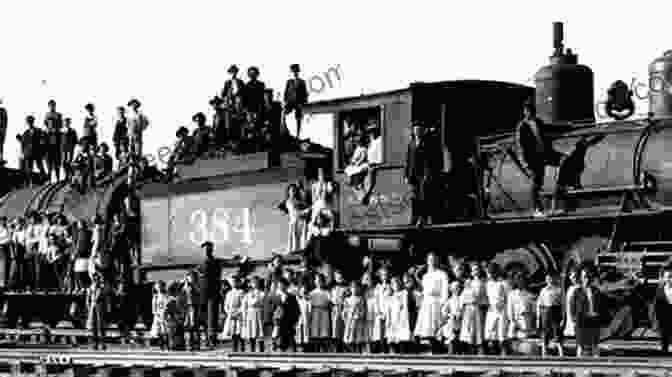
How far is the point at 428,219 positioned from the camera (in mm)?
14805

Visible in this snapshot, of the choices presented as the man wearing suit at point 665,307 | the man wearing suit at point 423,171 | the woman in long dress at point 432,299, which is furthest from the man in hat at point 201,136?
the man wearing suit at point 665,307

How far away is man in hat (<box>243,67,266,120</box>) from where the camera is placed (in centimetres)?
1980

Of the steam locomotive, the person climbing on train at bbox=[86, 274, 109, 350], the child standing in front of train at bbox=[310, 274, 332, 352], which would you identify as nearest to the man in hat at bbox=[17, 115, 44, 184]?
the person climbing on train at bbox=[86, 274, 109, 350]

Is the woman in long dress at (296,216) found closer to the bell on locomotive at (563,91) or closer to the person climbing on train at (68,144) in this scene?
the bell on locomotive at (563,91)

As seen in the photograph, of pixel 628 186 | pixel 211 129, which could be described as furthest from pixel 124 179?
pixel 628 186

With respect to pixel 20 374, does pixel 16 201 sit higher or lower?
higher

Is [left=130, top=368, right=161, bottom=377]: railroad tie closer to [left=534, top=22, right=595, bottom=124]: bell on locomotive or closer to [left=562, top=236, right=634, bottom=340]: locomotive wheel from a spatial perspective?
[left=562, top=236, right=634, bottom=340]: locomotive wheel

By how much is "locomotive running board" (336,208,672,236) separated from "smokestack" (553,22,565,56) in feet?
9.45

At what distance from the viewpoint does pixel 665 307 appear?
13.0 meters

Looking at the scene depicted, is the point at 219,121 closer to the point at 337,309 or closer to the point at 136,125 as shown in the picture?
the point at 136,125

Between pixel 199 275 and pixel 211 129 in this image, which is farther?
pixel 211 129

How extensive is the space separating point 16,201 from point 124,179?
3.26 meters

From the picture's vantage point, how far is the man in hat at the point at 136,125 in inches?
883

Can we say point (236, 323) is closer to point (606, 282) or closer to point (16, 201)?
point (606, 282)
